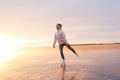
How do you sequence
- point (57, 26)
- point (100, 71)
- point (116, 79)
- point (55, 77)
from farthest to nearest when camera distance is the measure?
point (57, 26)
point (100, 71)
point (55, 77)
point (116, 79)

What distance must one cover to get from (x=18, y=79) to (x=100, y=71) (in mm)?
3951

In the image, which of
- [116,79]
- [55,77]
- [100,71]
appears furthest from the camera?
[100,71]

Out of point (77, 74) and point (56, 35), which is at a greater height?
point (56, 35)

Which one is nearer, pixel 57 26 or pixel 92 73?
pixel 92 73

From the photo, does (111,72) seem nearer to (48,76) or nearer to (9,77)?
(48,76)

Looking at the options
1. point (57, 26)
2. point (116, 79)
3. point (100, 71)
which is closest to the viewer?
point (116, 79)

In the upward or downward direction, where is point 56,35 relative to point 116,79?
upward

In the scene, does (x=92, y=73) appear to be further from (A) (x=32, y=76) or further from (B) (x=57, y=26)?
(B) (x=57, y=26)

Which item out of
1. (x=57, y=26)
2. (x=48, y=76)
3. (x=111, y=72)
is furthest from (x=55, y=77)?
(x=57, y=26)

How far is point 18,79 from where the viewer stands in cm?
1375

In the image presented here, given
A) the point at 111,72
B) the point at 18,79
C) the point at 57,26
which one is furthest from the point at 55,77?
the point at 57,26

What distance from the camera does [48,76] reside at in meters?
14.4

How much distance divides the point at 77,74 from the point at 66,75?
534 mm

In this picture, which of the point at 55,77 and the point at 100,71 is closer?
the point at 55,77
